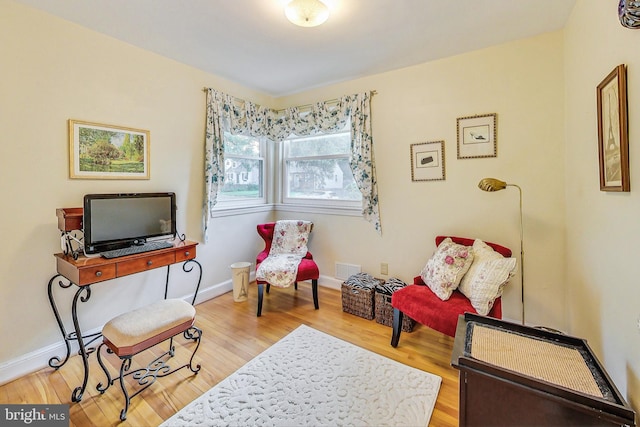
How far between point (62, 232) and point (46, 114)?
865 millimetres

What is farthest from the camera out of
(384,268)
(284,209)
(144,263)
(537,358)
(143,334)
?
(284,209)

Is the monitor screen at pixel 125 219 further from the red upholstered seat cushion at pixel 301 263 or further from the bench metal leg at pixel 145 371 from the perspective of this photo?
the red upholstered seat cushion at pixel 301 263

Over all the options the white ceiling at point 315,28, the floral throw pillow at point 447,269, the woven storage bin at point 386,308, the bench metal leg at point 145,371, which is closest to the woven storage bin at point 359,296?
the woven storage bin at point 386,308

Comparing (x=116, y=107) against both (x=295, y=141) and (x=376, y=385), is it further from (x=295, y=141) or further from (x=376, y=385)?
(x=376, y=385)

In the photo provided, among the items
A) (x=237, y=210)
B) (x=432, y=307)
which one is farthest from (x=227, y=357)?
(x=237, y=210)

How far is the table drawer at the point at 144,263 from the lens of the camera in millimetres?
1998

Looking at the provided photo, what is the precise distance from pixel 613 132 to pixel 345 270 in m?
2.58

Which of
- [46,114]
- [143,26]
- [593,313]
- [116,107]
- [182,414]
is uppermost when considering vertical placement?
[143,26]

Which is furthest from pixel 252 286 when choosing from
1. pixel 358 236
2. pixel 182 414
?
pixel 182 414

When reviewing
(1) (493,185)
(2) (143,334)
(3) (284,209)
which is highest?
(1) (493,185)

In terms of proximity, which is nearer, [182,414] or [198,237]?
[182,414]

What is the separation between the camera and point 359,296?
2742 millimetres

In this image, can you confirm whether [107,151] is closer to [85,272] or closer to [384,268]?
[85,272]

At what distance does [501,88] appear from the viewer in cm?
240
